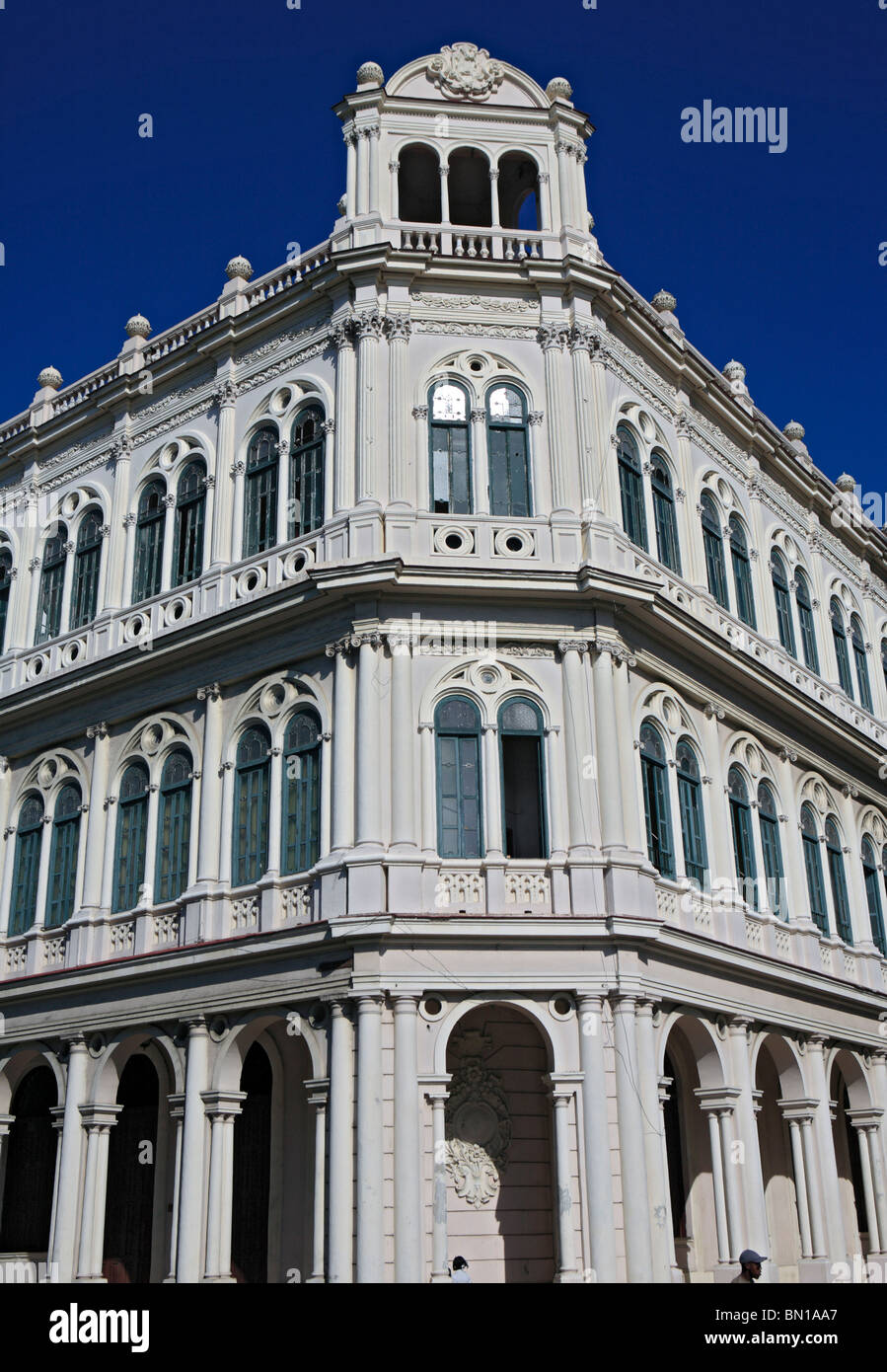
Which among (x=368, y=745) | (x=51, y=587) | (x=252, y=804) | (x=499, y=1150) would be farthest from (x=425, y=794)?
(x=51, y=587)

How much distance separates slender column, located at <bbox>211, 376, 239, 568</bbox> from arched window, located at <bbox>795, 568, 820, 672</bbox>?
12.0 m

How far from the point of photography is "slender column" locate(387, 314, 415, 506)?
20.7 m

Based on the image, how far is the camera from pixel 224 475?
75.7 ft

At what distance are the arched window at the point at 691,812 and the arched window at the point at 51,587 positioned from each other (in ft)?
38.1

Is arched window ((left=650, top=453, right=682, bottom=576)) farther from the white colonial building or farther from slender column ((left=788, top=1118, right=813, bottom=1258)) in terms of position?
slender column ((left=788, top=1118, right=813, bottom=1258))

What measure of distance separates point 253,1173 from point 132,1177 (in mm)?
2386

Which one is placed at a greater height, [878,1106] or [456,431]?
[456,431]

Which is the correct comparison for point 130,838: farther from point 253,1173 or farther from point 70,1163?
point 253,1173

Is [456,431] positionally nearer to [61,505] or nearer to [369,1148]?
[61,505]

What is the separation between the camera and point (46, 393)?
27.4m

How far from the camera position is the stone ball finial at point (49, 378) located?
27625 millimetres

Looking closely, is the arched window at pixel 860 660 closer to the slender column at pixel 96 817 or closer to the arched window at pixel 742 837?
the arched window at pixel 742 837
